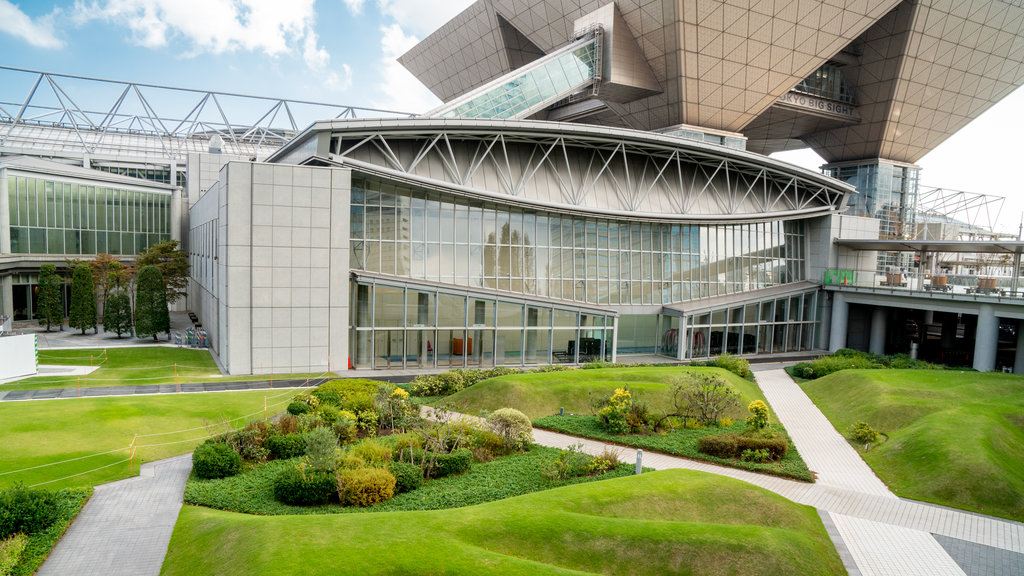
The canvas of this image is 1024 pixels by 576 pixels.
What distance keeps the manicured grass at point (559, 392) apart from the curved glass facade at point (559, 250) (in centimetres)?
1281

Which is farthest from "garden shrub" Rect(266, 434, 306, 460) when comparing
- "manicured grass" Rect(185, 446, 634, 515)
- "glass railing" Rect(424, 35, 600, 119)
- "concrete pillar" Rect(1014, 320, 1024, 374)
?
"concrete pillar" Rect(1014, 320, 1024, 374)

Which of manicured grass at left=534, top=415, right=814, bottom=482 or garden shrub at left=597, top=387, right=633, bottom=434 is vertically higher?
garden shrub at left=597, top=387, right=633, bottom=434

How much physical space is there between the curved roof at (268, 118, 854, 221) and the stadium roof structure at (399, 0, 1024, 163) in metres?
6.92

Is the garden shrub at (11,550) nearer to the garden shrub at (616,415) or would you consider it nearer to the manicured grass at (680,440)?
the manicured grass at (680,440)

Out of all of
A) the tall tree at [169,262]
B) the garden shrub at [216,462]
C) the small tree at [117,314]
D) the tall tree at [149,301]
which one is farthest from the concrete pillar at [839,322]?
the small tree at [117,314]

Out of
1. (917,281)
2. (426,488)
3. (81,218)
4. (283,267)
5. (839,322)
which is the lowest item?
(426,488)

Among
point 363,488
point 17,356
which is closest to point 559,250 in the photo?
point 363,488

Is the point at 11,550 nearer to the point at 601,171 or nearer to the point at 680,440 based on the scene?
the point at 680,440

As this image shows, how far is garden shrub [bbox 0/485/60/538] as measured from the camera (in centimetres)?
1341

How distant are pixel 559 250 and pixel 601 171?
694 cm

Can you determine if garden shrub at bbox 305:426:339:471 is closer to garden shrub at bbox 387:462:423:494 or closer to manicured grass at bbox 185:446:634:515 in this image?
manicured grass at bbox 185:446:634:515

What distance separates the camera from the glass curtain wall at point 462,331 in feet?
118

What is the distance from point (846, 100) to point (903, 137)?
24.3 ft

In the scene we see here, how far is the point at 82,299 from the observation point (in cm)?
4200
